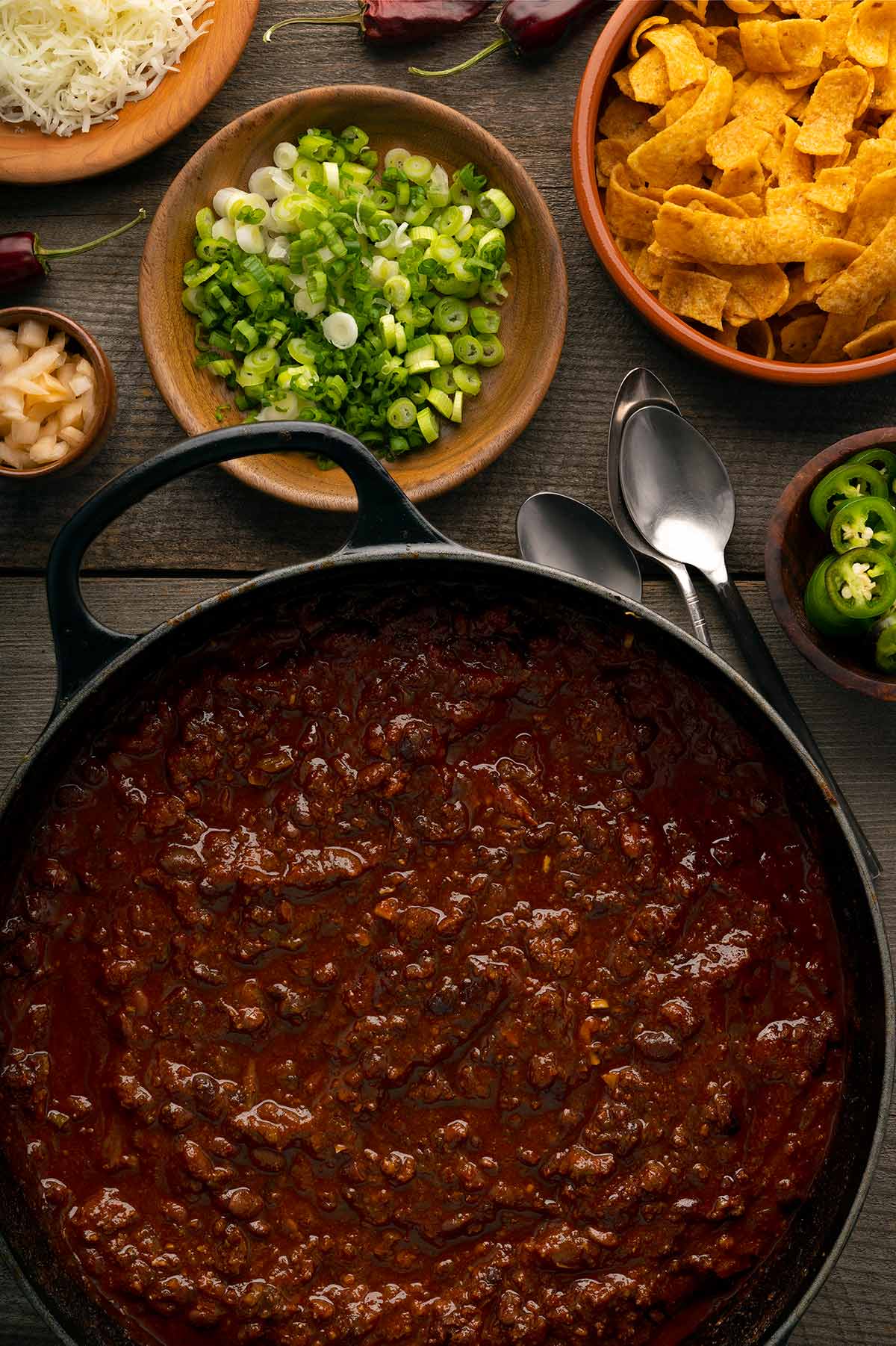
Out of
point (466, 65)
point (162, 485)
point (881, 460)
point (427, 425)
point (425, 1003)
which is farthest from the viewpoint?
point (466, 65)

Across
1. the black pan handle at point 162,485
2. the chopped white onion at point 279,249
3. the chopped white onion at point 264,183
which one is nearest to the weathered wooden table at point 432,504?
the chopped white onion at point 264,183

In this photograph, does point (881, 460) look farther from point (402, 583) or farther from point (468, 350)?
point (402, 583)

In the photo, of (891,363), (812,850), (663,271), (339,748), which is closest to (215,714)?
(339,748)

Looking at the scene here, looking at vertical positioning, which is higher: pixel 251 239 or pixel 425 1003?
pixel 251 239

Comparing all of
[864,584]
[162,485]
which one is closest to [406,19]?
[162,485]

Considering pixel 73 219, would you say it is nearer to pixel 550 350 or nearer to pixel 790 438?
pixel 550 350
